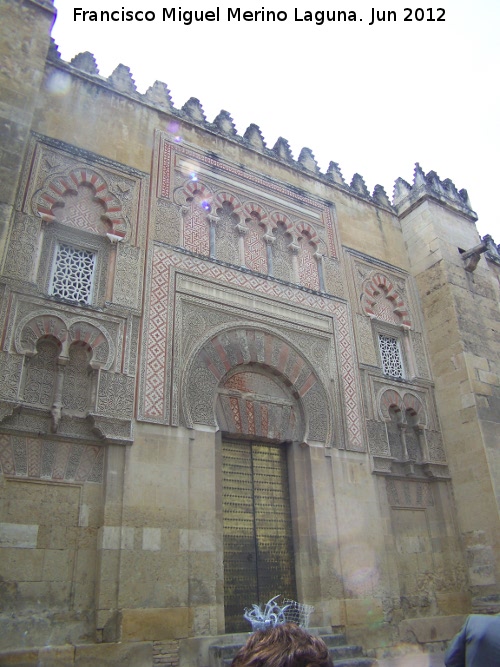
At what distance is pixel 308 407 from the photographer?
7031 mm

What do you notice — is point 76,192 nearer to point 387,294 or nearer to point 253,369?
point 253,369

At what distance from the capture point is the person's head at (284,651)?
113 cm

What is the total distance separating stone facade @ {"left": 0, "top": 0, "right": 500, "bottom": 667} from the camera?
5078 mm

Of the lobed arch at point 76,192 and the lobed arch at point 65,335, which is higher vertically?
the lobed arch at point 76,192

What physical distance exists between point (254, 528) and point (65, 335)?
9.63 feet

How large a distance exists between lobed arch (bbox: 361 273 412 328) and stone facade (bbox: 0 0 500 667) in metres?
0.05

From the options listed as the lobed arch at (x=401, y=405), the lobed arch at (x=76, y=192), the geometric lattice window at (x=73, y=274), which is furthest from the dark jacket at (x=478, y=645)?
the lobed arch at (x=401, y=405)

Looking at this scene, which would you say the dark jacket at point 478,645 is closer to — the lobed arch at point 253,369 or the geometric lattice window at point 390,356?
the lobed arch at point 253,369

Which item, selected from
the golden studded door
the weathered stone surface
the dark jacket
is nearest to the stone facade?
the weathered stone surface

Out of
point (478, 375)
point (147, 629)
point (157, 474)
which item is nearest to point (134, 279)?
point (157, 474)

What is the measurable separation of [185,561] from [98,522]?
0.92 meters

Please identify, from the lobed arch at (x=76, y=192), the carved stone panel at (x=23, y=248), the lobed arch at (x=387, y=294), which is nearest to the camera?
the carved stone panel at (x=23, y=248)

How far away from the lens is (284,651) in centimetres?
115

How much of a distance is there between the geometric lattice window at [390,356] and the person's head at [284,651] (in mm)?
7290
